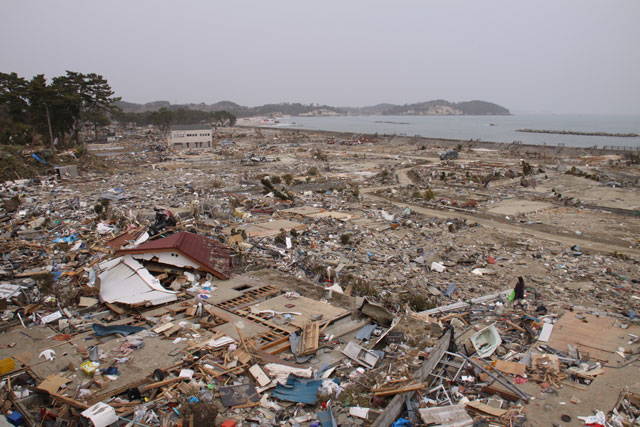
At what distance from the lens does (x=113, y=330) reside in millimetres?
6781

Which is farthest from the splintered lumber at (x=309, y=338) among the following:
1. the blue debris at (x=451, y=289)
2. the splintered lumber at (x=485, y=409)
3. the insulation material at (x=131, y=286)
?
the blue debris at (x=451, y=289)

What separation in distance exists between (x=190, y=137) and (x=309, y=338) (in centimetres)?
4242

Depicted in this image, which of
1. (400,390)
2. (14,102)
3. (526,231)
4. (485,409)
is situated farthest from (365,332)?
(14,102)

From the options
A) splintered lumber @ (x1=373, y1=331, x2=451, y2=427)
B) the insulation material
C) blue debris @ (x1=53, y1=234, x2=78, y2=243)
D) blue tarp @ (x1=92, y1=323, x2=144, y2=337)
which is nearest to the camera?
splintered lumber @ (x1=373, y1=331, x2=451, y2=427)

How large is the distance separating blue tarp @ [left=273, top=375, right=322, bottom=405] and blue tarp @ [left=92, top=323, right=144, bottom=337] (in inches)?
118

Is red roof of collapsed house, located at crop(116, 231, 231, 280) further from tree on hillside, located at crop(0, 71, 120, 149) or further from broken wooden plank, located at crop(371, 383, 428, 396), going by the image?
tree on hillside, located at crop(0, 71, 120, 149)

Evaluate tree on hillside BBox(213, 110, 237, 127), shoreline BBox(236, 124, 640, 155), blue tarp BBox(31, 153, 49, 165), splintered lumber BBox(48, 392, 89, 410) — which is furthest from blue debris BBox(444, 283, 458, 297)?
tree on hillside BBox(213, 110, 237, 127)

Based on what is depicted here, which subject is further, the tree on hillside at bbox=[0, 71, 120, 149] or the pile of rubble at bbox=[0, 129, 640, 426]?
the tree on hillside at bbox=[0, 71, 120, 149]

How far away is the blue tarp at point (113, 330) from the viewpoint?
22.1ft

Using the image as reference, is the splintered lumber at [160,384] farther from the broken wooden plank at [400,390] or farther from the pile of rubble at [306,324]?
the broken wooden plank at [400,390]

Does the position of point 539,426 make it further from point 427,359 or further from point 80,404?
point 80,404

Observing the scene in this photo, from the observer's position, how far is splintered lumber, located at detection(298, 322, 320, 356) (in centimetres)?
630

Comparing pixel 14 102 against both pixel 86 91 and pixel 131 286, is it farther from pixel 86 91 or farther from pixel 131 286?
pixel 131 286

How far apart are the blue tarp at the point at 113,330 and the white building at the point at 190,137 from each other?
4071 centimetres
